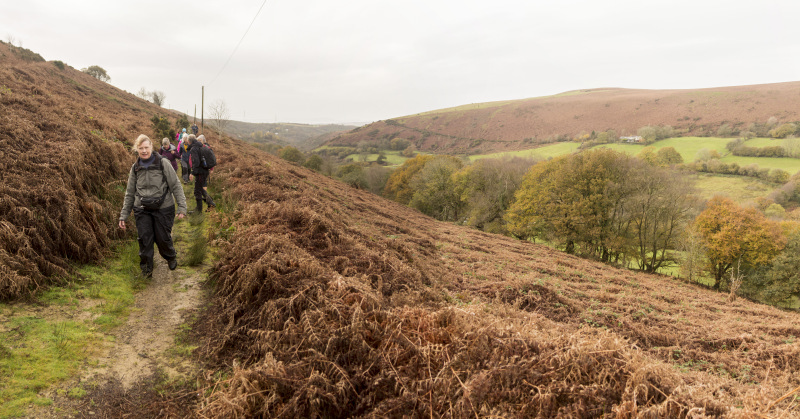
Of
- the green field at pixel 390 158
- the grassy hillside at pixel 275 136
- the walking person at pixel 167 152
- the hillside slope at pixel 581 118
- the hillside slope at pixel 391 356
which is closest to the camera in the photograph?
the hillside slope at pixel 391 356

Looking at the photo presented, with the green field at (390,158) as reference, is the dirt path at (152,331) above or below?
below

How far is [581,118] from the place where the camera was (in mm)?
111812

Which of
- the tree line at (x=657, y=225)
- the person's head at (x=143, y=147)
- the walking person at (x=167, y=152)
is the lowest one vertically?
the tree line at (x=657, y=225)

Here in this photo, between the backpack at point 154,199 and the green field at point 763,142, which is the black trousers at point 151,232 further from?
the green field at point 763,142

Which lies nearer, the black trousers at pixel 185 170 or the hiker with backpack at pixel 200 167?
the hiker with backpack at pixel 200 167

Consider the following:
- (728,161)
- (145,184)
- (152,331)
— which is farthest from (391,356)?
(728,161)

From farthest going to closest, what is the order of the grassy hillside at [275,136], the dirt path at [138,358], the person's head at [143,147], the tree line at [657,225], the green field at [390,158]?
the grassy hillside at [275,136], the green field at [390,158], the tree line at [657,225], the person's head at [143,147], the dirt path at [138,358]

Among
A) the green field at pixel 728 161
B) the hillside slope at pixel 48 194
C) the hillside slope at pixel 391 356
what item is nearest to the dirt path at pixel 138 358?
the hillside slope at pixel 391 356

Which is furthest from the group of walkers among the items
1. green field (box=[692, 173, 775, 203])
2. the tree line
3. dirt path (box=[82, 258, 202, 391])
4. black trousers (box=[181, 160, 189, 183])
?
green field (box=[692, 173, 775, 203])

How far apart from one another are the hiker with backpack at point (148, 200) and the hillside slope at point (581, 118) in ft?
334

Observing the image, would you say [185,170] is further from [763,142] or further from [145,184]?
[763,142]

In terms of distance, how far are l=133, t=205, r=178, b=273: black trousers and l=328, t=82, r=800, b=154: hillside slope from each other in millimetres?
101964

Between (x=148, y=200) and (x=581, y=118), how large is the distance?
426 ft

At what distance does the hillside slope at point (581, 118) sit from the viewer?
90.5m
